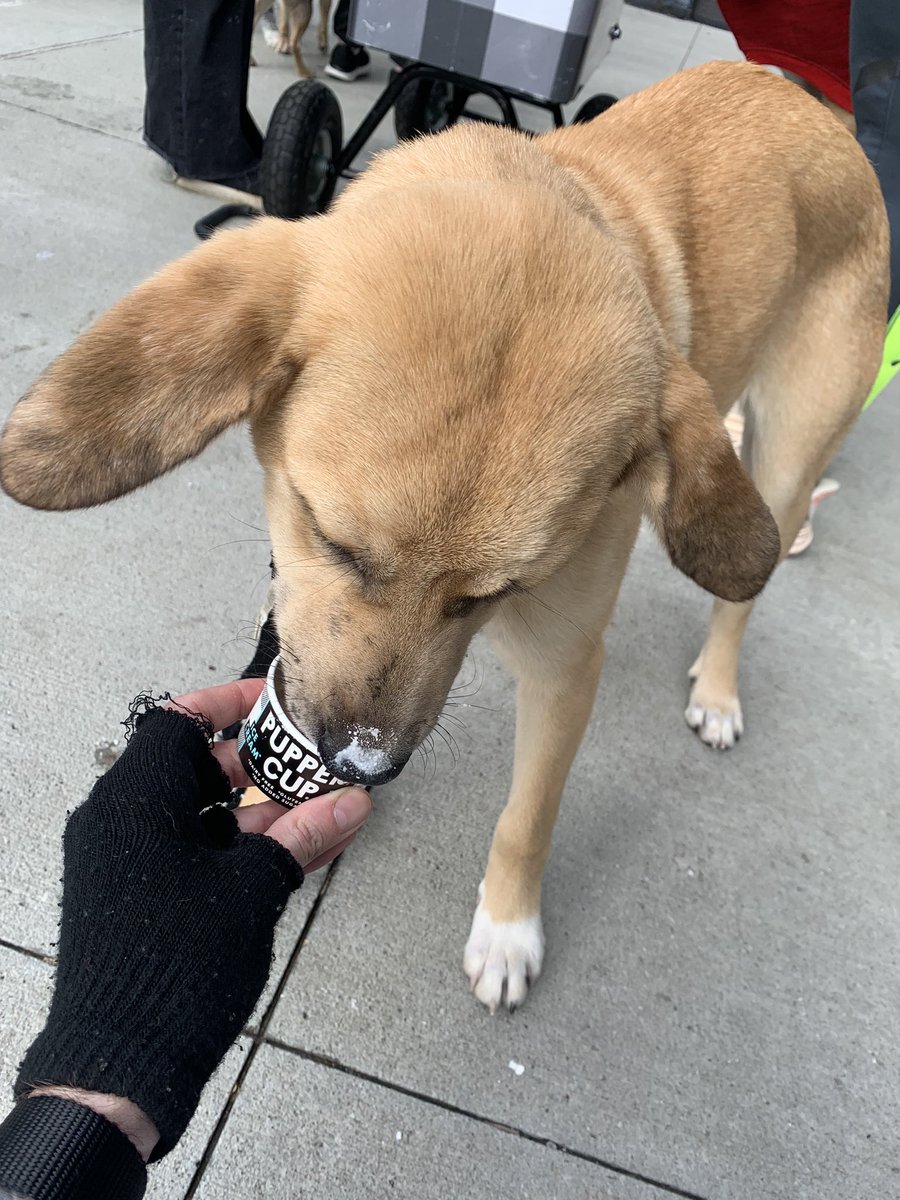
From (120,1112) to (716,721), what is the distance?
2136mm

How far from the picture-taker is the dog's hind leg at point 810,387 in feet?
8.68

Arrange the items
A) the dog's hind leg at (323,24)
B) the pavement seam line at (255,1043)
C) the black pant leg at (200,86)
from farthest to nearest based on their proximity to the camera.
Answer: the dog's hind leg at (323,24), the black pant leg at (200,86), the pavement seam line at (255,1043)

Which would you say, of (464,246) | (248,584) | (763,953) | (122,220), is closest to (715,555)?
(464,246)

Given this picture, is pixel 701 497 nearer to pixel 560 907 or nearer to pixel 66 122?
pixel 560 907

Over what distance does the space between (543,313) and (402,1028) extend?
5.30 ft

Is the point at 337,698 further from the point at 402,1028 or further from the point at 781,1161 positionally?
the point at 781,1161

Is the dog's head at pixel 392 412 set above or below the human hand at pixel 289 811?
above

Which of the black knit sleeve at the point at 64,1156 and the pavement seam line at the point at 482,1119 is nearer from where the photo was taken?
the black knit sleeve at the point at 64,1156

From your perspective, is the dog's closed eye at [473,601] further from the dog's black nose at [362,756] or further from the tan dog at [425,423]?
the dog's black nose at [362,756]

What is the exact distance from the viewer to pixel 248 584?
3.02 metres

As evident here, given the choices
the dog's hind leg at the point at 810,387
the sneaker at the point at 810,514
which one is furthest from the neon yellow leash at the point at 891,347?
the sneaker at the point at 810,514

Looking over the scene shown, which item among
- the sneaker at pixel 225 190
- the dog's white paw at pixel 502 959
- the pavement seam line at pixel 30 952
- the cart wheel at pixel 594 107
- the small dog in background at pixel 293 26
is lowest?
the pavement seam line at pixel 30 952

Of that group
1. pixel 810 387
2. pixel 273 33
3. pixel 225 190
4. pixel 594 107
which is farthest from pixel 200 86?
pixel 273 33

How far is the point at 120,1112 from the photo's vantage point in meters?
1.33
